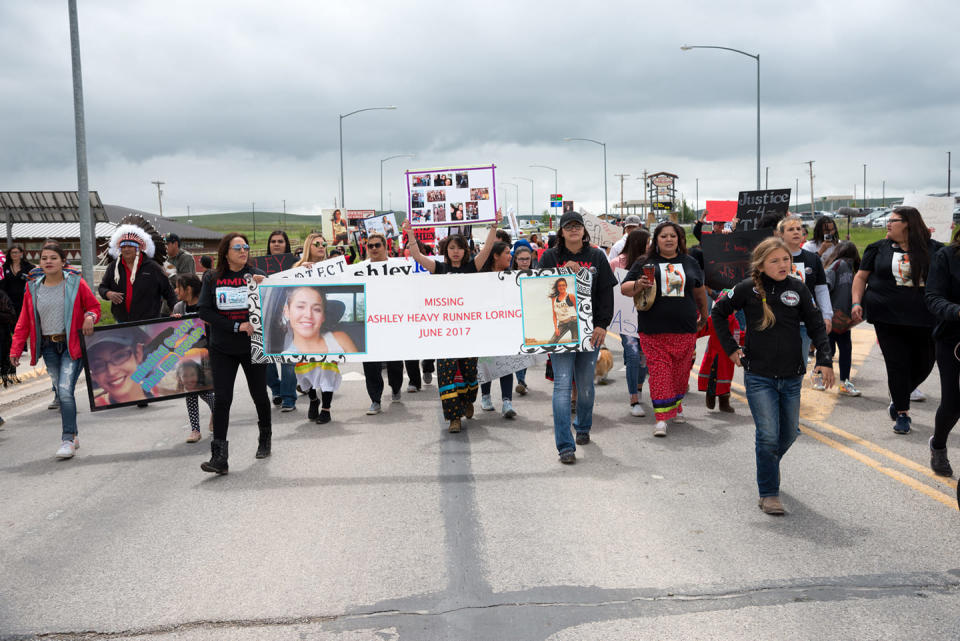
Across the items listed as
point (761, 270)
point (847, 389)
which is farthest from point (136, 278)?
point (847, 389)

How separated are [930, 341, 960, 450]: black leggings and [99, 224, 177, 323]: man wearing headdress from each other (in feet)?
26.4

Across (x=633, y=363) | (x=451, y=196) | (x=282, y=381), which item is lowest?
(x=282, y=381)

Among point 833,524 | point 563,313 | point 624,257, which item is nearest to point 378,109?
point 624,257

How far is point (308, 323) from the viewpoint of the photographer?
7.37 metres

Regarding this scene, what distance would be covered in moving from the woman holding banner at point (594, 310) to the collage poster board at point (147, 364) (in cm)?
363

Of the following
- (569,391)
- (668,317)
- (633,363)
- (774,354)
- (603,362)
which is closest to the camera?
(774,354)

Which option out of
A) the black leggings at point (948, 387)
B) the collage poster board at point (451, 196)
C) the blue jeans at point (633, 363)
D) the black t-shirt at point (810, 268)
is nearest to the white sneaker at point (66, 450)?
the collage poster board at point (451, 196)

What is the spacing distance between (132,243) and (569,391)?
5.74 m

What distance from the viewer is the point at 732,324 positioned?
9094mm

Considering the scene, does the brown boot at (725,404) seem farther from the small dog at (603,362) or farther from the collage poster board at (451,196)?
the collage poster board at (451,196)

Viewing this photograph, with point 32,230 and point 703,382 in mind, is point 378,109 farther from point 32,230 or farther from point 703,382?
point 32,230

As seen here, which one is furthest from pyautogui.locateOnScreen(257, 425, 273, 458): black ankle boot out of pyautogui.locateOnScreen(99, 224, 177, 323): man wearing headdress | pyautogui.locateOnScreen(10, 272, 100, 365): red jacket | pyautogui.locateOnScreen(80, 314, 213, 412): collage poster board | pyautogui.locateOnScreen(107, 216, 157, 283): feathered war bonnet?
pyautogui.locateOnScreen(107, 216, 157, 283): feathered war bonnet

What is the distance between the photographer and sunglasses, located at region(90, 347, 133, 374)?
27.0 ft

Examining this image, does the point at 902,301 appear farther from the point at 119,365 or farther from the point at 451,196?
the point at 119,365
